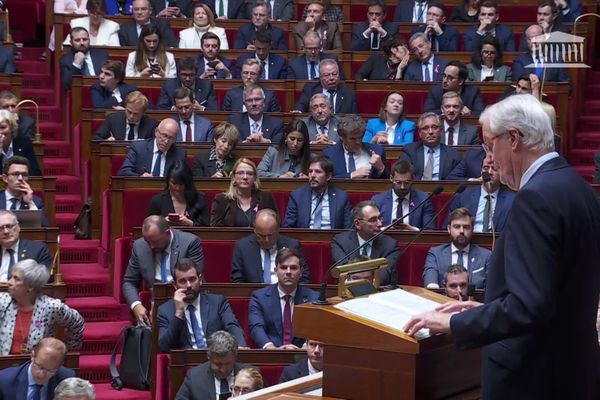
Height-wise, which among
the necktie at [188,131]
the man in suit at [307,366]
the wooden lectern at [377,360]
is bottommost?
the man in suit at [307,366]

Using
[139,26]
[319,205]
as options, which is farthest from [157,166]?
[139,26]

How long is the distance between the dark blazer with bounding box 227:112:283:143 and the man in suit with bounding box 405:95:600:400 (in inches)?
208

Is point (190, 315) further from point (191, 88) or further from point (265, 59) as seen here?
point (265, 59)

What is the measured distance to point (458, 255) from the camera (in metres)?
6.05

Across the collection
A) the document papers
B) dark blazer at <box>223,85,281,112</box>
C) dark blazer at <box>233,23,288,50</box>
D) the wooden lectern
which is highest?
dark blazer at <box>233,23,288,50</box>

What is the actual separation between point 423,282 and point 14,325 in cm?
199

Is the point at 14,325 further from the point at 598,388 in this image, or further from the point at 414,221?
the point at 598,388

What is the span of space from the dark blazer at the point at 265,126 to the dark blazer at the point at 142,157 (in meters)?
0.63

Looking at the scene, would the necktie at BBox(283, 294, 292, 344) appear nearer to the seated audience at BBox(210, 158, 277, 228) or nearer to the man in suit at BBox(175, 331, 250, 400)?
the man in suit at BBox(175, 331, 250, 400)

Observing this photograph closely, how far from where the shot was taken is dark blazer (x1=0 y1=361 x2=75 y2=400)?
505cm

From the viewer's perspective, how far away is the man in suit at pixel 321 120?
748 cm

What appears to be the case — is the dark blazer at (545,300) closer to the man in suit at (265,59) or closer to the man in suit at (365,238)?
the man in suit at (365,238)

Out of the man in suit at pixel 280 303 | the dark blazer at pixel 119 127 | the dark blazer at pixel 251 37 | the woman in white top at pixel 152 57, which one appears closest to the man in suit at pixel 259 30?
the dark blazer at pixel 251 37

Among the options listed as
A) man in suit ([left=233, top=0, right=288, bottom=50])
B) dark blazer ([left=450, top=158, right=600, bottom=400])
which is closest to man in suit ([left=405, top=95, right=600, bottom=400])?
Result: dark blazer ([left=450, top=158, right=600, bottom=400])
